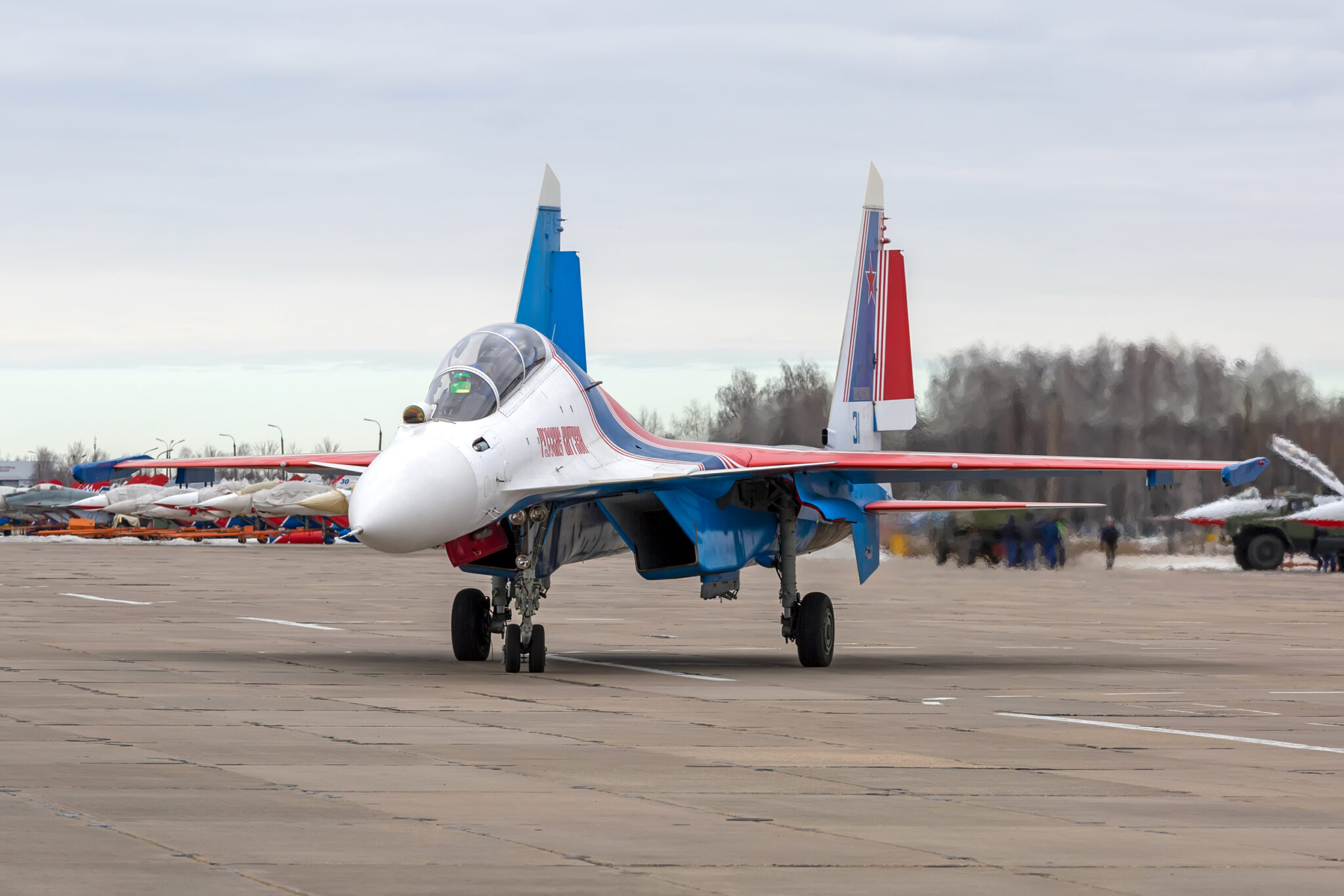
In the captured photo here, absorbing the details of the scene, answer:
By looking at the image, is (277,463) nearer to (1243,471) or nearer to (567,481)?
(567,481)

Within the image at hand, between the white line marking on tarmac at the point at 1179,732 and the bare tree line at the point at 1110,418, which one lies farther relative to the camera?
the bare tree line at the point at 1110,418

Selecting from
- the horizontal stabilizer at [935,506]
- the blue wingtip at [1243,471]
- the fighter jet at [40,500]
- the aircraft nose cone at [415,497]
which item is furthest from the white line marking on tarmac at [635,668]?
the fighter jet at [40,500]

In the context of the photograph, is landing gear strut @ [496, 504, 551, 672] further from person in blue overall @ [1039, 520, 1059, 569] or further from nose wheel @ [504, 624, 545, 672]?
person in blue overall @ [1039, 520, 1059, 569]

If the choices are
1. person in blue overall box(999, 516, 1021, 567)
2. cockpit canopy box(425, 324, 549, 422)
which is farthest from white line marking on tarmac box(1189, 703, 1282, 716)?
person in blue overall box(999, 516, 1021, 567)

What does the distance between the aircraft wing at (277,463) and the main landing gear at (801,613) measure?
4578 mm

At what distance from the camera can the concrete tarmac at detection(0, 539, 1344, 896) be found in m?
6.72

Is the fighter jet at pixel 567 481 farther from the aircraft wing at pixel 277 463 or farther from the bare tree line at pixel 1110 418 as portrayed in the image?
the bare tree line at pixel 1110 418

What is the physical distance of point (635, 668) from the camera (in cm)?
1744

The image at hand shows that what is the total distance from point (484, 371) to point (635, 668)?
3.69 meters

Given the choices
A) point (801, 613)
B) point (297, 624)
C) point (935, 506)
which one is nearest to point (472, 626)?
point (801, 613)

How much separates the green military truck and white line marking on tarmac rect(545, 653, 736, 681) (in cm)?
3047

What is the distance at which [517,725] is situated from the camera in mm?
11805

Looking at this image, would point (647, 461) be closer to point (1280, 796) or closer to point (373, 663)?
point (373, 663)

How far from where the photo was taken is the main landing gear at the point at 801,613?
1770 cm
